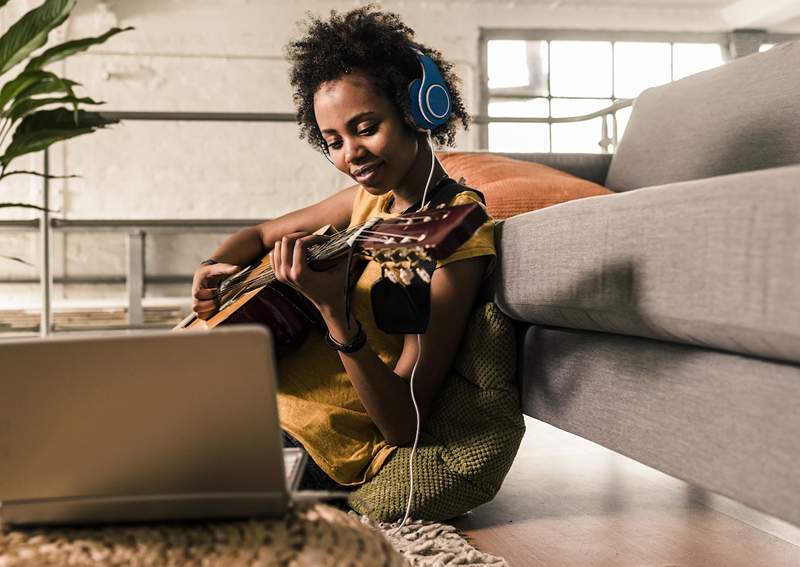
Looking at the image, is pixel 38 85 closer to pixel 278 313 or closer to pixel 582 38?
pixel 278 313

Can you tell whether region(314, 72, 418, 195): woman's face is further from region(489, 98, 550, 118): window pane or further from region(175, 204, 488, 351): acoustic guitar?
region(489, 98, 550, 118): window pane

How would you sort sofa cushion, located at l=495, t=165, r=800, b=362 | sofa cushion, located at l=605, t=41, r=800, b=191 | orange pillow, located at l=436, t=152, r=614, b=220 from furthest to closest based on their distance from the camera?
orange pillow, located at l=436, t=152, r=614, b=220 → sofa cushion, located at l=605, t=41, r=800, b=191 → sofa cushion, located at l=495, t=165, r=800, b=362

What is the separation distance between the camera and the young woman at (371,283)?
1154 millimetres

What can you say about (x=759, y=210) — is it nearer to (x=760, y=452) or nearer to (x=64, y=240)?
(x=760, y=452)

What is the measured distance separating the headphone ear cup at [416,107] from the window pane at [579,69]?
5.09 meters

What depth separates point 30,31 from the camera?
113 cm

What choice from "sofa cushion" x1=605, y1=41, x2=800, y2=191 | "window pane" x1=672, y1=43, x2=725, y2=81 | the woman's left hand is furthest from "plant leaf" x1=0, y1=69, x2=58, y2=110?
"window pane" x1=672, y1=43, x2=725, y2=81

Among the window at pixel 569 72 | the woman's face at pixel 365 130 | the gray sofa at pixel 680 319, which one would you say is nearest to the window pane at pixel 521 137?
the window at pixel 569 72

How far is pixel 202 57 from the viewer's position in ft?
18.3

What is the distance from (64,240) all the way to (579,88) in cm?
381

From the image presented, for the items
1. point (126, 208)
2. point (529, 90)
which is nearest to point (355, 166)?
point (126, 208)

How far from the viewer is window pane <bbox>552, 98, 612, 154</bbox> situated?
5965mm

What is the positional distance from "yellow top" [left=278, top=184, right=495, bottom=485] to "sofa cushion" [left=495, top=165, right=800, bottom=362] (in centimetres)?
15

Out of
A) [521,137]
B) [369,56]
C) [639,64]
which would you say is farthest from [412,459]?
[639,64]
